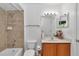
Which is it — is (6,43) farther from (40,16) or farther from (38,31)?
(40,16)

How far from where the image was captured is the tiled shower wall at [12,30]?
1.91 m

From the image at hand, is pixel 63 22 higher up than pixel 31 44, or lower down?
higher up

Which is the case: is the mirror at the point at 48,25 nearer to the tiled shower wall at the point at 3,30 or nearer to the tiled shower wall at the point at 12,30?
the tiled shower wall at the point at 12,30

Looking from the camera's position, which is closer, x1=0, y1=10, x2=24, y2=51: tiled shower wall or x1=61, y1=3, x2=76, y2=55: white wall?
x1=61, y1=3, x2=76, y2=55: white wall

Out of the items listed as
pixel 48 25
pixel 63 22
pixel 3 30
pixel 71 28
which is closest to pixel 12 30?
pixel 3 30

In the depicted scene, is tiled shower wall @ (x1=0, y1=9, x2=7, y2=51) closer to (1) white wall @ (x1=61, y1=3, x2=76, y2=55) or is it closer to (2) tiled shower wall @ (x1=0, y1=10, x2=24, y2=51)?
(2) tiled shower wall @ (x1=0, y1=10, x2=24, y2=51)

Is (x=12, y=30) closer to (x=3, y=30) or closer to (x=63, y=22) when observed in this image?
(x=3, y=30)

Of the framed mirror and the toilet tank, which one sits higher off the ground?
the framed mirror

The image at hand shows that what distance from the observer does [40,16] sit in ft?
6.17

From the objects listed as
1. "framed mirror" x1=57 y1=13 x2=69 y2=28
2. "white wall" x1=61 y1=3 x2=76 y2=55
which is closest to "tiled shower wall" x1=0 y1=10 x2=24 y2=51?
"framed mirror" x1=57 y1=13 x2=69 y2=28

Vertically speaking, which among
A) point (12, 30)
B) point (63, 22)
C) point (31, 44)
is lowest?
point (31, 44)

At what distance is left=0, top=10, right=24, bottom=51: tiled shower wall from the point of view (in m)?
1.91

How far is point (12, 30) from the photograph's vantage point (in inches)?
76.9

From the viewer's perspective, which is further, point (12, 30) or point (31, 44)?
point (12, 30)
